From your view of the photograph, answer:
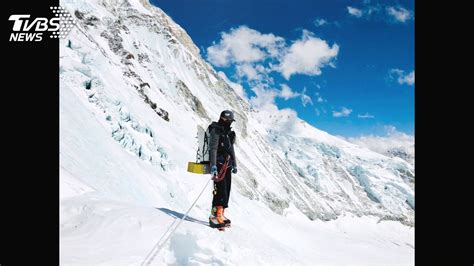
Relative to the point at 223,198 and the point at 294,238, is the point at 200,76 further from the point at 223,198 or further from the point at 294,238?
the point at 223,198

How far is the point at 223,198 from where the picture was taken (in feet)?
22.2

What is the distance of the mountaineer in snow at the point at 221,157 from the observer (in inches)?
258

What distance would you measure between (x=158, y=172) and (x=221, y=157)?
10.7 metres

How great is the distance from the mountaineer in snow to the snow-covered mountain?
733mm

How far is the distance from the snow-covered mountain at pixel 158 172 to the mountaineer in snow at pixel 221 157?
0.73 meters

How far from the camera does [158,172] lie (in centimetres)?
1688
